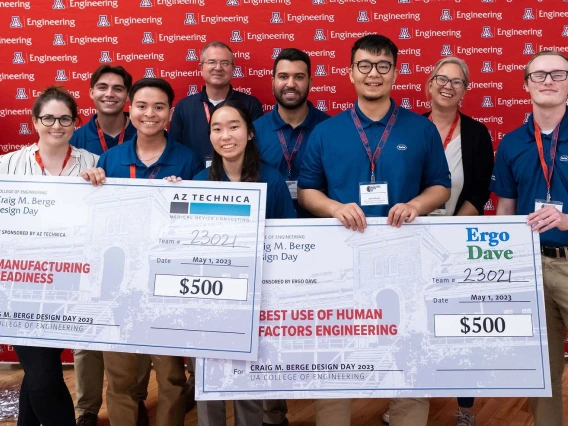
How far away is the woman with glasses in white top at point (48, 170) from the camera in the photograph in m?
2.28

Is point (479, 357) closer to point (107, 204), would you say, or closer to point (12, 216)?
point (107, 204)

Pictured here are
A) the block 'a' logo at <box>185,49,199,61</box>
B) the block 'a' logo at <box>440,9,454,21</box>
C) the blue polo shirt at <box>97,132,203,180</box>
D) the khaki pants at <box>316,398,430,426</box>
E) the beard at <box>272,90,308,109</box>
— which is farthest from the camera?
the block 'a' logo at <box>185,49,199,61</box>

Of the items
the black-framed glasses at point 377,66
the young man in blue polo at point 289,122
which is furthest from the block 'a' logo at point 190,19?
the black-framed glasses at point 377,66

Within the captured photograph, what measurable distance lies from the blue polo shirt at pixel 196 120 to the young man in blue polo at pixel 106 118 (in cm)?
36

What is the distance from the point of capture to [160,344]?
2.12 m

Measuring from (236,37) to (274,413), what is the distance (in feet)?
8.44

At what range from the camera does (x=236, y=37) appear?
12.2ft

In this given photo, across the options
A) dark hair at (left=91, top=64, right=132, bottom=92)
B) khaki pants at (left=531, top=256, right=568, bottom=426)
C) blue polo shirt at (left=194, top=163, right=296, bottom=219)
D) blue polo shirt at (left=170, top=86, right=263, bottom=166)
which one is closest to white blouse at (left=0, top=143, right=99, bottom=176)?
blue polo shirt at (left=194, top=163, right=296, bottom=219)

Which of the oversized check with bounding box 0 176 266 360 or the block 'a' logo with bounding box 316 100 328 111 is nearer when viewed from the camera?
the oversized check with bounding box 0 176 266 360

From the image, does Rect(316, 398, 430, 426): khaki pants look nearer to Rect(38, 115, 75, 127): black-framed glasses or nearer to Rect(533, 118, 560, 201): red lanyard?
Rect(533, 118, 560, 201): red lanyard

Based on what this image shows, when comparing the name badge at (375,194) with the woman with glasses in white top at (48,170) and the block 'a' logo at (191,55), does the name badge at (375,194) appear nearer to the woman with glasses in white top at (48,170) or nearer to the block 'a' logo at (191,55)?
the woman with glasses in white top at (48,170)

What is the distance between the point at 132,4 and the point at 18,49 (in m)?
0.92

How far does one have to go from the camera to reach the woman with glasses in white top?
7.48ft

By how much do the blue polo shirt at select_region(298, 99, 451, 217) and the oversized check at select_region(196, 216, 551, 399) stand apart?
209mm
